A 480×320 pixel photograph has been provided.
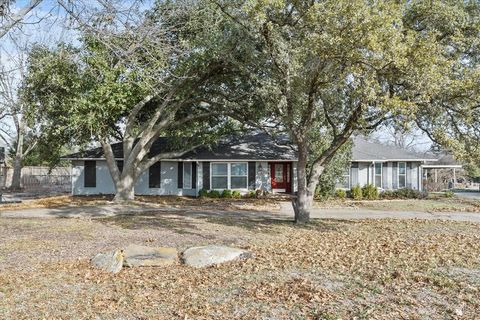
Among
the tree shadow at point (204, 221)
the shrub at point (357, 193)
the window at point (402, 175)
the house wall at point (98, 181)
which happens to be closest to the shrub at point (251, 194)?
the shrub at point (357, 193)

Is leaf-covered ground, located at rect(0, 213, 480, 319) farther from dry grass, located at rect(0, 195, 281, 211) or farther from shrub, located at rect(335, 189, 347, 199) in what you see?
shrub, located at rect(335, 189, 347, 199)

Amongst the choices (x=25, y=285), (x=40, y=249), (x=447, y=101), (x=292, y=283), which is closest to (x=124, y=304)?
(x=25, y=285)

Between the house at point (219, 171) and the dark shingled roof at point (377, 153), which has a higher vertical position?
the dark shingled roof at point (377, 153)

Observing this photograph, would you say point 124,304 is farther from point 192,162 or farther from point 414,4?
point 192,162

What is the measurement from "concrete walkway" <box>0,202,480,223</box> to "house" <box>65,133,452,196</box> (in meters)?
6.80

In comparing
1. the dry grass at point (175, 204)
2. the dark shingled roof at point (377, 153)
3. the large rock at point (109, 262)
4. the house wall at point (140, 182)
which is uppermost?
the dark shingled roof at point (377, 153)

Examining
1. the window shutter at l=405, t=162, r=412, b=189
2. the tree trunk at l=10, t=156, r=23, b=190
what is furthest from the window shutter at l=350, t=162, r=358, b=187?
the tree trunk at l=10, t=156, r=23, b=190

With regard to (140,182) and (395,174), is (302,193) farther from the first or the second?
(395,174)

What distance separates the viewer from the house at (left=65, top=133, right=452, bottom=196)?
2602 cm

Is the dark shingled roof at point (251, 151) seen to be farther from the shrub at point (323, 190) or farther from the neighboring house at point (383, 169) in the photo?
the shrub at point (323, 190)

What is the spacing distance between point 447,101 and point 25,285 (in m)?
10.6

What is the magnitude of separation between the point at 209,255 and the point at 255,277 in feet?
5.30

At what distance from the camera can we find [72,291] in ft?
22.0

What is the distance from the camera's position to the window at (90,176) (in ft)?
87.0
